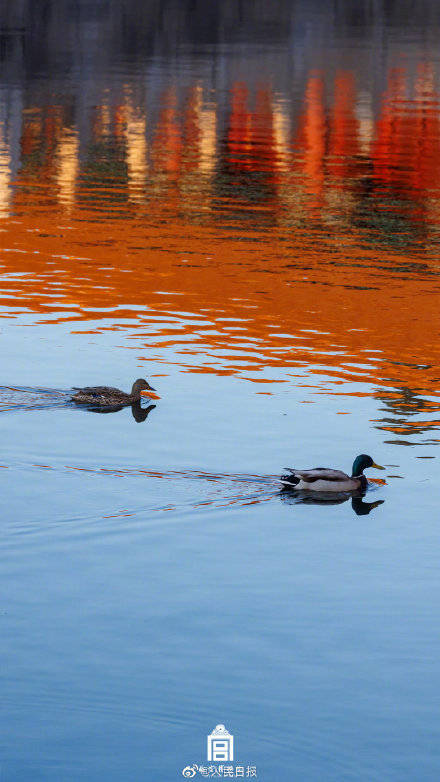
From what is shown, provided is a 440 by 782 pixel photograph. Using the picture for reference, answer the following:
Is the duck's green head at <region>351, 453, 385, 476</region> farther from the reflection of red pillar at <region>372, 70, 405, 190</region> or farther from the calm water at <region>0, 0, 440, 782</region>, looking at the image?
the reflection of red pillar at <region>372, 70, 405, 190</region>

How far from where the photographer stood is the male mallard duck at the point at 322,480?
59.3 feet

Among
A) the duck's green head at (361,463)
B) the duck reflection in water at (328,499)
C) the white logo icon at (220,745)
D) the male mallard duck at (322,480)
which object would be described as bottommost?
the white logo icon at (220,745)

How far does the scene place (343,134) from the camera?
6488 cm

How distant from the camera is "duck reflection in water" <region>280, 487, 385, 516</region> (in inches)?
723

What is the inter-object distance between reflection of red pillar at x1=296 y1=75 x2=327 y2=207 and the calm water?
37 centimetres

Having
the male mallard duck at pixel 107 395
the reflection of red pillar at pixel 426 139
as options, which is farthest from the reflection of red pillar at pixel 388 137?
the male mallard duck at pixel 107 395

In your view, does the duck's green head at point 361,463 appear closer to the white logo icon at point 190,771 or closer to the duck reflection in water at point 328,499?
the duck reflection in water at point 328,499

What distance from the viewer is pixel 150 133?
62.3 metres

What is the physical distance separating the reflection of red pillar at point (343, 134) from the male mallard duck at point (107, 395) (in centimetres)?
2833

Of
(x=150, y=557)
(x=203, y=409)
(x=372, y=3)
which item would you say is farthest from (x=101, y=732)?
(x=372, y=3)

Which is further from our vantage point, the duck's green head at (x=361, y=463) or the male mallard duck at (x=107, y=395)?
the male mallard duck at (x=107, y=395)

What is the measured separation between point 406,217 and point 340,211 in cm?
205

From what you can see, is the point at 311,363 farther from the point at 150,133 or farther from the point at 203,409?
the point at 150,133

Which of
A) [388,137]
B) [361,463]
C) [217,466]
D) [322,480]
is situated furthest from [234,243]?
[388,137]
